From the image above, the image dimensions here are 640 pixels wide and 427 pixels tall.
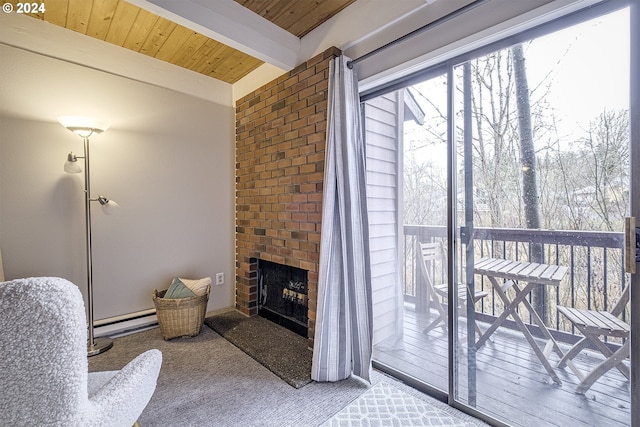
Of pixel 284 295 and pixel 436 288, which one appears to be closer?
pixel 436 288

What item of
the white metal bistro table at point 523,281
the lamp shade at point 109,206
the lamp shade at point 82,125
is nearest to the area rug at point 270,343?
the white metal bistro table at point 523,281

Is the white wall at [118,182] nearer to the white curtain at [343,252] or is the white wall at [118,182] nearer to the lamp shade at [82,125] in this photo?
the lamp shade at [82,125]

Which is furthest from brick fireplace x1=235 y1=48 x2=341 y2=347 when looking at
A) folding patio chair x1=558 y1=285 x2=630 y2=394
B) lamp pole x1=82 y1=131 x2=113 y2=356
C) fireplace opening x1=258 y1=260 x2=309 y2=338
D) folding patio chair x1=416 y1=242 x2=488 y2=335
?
folding patio chair x1=558 y1=285 x2=630 y2=394

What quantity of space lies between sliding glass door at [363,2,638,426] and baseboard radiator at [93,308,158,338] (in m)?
2.12

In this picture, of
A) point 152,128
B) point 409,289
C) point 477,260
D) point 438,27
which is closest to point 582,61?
point 438,27

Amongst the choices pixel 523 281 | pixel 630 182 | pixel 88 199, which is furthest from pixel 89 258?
pixel 630 182

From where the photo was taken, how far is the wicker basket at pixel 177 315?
2.39 m

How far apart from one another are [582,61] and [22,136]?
3.45 m

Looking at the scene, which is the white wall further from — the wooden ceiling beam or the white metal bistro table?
the white metal bistro table

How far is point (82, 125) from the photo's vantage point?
2123mm

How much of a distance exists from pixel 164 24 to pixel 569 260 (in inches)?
116

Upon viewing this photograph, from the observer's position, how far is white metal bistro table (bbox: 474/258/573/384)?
1.45 metres

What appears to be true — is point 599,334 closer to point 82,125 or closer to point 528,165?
point 528,165

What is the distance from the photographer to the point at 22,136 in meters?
2.15
